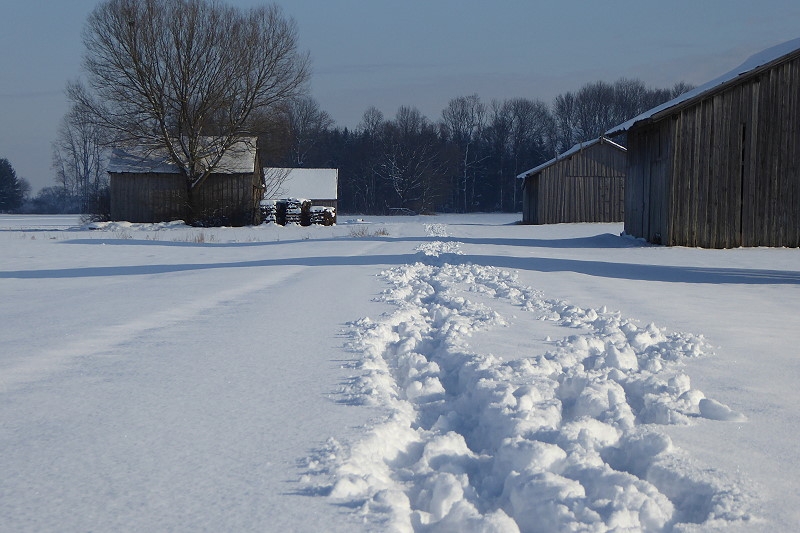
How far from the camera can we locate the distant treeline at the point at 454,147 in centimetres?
7281

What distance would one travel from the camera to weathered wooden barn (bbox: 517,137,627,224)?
38.0 metres

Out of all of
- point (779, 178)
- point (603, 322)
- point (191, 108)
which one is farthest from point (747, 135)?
point (191, 108)

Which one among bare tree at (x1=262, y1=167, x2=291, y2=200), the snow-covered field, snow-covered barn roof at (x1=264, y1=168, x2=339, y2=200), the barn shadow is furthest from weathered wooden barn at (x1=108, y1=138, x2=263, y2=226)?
the snow-covered field

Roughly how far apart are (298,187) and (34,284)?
153ft

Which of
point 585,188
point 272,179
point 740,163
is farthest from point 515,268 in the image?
point 272,179

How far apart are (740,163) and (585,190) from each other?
69.7ft

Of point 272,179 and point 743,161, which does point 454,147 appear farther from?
point 743,161

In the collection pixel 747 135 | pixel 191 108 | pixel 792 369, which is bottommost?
pixel 792 369

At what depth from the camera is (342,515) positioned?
2217 mm

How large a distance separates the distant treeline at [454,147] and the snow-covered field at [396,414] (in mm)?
62830

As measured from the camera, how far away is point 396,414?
325 centimetres

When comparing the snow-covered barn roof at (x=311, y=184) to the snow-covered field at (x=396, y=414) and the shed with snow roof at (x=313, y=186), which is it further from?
the snow-covered field at (x=396, y=414)

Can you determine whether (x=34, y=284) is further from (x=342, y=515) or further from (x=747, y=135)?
(x=747, y=135)

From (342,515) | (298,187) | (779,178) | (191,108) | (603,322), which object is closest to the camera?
(342,515)
